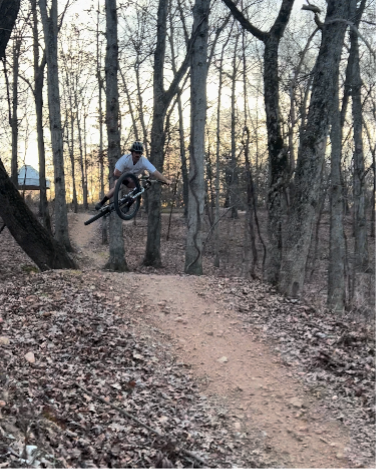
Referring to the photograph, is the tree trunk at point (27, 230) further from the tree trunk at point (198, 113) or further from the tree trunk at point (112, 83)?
the tree trunk at point (198, 113)

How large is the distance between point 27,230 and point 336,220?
842 centimetres

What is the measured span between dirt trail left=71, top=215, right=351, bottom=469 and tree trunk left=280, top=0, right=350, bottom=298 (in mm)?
1801

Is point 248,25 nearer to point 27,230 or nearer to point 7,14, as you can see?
point 7,14

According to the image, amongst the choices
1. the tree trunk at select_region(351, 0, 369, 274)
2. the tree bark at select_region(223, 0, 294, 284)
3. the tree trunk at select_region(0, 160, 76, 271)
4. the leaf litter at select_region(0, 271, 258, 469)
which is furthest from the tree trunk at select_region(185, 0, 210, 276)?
the tree trunk at select_region(351, 0, 369, 274)

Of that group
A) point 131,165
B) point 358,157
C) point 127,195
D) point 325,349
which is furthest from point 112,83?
point 358,157

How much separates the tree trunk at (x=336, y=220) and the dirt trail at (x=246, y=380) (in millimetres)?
5026

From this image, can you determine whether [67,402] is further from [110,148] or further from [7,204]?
[110,148]

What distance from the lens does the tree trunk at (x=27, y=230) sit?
32.9 feet

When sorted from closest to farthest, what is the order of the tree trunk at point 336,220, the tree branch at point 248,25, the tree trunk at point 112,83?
the tree branch at point 248,25
the tree trunk at point 112,83
the tree trunk at point 336,220

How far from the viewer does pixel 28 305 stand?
8.12 meters

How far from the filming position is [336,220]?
493 inches

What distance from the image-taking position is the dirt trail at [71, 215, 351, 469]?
5.06 m

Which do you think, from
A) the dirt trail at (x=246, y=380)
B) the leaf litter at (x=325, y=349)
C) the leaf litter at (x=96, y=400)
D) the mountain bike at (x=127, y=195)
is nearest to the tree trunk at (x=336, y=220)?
the leaf litter at (x=325, y=349)

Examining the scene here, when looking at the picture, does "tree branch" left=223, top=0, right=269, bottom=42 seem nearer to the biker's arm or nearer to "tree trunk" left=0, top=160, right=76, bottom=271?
the biker's arm
